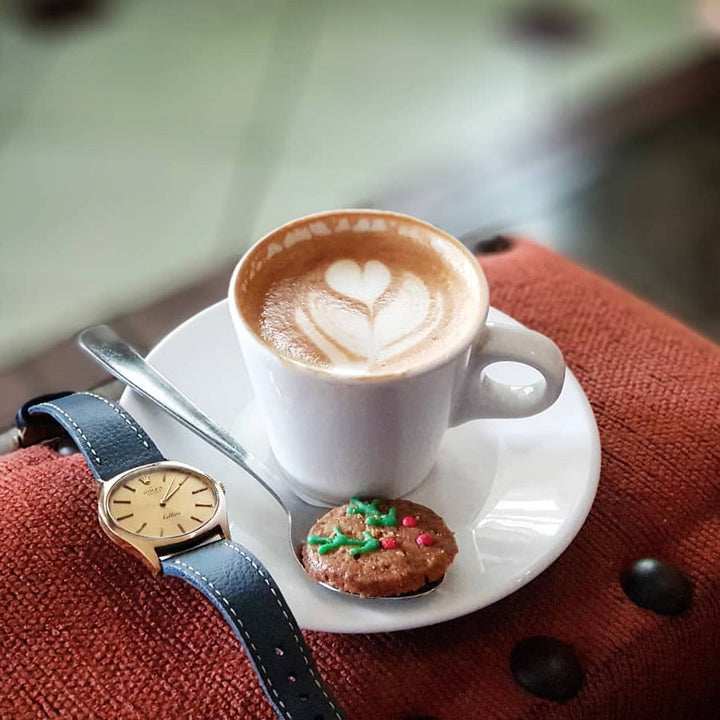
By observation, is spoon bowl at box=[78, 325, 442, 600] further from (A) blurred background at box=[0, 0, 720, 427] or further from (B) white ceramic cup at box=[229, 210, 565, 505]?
(A) blurred background at box=[0, 0, 720, 427]

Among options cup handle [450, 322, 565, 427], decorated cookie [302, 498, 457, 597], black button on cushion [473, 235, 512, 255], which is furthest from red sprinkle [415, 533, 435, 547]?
black button on cushion [473, 235, 512, 255]

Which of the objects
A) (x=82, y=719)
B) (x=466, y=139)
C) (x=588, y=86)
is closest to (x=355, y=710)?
(x=82, y=719)

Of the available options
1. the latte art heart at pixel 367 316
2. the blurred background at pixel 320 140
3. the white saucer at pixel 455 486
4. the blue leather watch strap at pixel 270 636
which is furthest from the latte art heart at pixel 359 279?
the blurred background at pixel 320 140

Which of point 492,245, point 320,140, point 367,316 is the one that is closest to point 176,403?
point 367,316

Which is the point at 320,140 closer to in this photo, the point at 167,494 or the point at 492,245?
the point at 492,245

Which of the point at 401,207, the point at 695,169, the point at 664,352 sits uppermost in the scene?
the point at 664,352

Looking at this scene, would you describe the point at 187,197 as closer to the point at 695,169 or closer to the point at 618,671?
the point at 695,169
